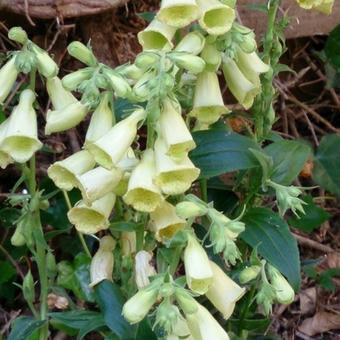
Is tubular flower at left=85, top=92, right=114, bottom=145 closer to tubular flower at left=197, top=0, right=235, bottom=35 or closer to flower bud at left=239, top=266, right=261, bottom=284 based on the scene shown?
tubular flower at left=197, top=0, right=235, bottom=35

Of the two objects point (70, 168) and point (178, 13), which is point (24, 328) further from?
→ point (178, 13)

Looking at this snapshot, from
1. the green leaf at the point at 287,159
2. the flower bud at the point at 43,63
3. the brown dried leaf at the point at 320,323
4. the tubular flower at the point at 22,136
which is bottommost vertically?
the brown dried leaf at the point at 320,323

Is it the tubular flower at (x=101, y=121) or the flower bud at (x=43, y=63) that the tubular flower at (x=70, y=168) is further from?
the flower bud at (x=43, y=63)

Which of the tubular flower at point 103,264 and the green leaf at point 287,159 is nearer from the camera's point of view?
the tubular flower at point 103,264

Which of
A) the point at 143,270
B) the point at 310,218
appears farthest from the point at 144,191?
the point at 310,218

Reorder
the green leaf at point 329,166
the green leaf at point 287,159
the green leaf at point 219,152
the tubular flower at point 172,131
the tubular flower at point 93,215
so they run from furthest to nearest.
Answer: the green leaf at point 329,166 → the green leaf at point 287,159 → the green leaf at point 219,152 → the tubular flower at point 93,215 → the tubular flower at point 172,131

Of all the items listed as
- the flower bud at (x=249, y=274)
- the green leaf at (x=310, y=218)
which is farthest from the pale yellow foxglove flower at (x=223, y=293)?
the green leaf at (x=310, y=218)

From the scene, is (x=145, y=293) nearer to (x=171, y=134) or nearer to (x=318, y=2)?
(x=171, y=134)
